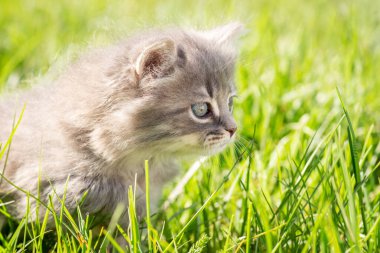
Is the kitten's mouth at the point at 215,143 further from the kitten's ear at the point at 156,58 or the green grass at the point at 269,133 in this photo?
the kitten's ear at the point at 156,58

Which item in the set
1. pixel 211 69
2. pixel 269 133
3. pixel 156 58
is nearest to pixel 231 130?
pixel 211 69

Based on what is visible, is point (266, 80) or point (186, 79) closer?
point (186, 79)

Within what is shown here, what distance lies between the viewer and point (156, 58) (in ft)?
6.76

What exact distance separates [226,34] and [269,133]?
0.88 m

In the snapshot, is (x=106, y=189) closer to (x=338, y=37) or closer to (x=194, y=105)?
(x=194, y=105)

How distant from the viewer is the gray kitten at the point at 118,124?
6.62 feet

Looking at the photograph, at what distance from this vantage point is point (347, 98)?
3.20 metres

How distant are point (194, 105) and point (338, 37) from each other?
2696 millimetres

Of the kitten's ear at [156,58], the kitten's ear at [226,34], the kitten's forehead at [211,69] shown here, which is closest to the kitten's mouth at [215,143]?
the kitten's forehead at [211,69]

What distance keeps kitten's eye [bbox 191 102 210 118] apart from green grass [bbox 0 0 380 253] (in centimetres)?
20

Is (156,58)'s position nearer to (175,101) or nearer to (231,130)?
(175,101)

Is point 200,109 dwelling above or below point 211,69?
below

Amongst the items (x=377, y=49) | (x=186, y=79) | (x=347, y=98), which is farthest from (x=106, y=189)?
(x=377, y=49)

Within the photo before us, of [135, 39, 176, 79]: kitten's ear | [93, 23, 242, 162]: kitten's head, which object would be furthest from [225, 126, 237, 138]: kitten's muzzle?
[135, 39, 176, 79]: kitten's ear
